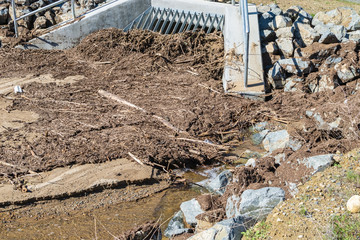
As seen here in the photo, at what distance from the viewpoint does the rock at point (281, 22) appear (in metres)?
10.0

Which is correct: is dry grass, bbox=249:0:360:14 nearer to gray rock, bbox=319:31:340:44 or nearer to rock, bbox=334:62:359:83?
gray rock, bbox=319:31:340:44

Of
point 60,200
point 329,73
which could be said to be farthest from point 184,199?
point 329,73

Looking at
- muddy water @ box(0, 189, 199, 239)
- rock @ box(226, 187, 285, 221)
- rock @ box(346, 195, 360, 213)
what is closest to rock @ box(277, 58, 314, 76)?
muddy water @ box(0, 189, 199, 239)

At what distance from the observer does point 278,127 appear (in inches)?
304

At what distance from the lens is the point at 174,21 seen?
445 inches

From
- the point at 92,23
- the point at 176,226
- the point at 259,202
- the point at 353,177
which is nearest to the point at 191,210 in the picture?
the point at 176,226

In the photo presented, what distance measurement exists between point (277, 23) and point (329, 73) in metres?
2.12

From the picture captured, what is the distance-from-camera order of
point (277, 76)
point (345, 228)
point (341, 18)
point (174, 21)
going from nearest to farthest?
point (345, 228)
point (277, 76)
point (341, 18)
point (174, 21)

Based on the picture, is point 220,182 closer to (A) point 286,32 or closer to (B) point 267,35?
(B) point 267,35

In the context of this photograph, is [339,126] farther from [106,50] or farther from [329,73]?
[106,50]

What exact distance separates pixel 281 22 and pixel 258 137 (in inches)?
146

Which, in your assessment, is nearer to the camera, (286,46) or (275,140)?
(275,140)

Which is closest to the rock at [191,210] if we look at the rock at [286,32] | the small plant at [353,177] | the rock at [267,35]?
the small plant at [353,177]

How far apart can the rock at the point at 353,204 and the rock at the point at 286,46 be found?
5.67 meters
